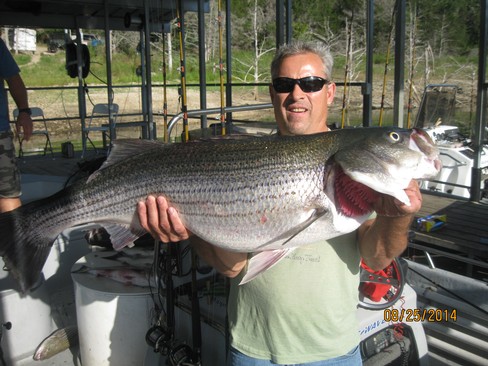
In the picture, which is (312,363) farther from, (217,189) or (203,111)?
(203,111)

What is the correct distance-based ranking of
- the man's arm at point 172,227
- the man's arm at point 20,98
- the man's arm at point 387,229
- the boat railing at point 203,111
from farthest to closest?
1. the man's arm at point 20,98
2. the boat railing at point 203,111
3. the man's arm at point 172,227
4. the man's arm at point 387,229

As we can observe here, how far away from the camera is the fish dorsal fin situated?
2.44m

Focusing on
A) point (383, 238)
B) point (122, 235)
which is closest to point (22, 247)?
point (122, 235)

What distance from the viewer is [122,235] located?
2.45 m

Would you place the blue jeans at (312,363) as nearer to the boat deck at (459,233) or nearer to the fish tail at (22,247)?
the fish tail at (22,247)

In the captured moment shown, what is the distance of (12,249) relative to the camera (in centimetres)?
251

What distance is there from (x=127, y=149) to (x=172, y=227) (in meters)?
0.49

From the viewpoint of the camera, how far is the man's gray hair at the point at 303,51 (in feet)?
8.11

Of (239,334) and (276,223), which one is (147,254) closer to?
(239,334)

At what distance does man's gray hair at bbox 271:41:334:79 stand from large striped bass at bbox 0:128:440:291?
471 millimetres

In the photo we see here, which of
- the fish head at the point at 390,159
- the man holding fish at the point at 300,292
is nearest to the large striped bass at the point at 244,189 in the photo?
the fish head at the point at 390,159

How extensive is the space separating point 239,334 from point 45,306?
7.78 ft
